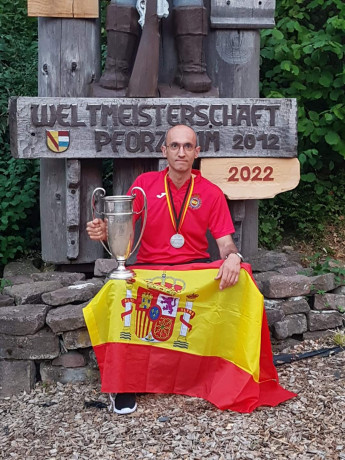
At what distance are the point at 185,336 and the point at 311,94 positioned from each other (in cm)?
270

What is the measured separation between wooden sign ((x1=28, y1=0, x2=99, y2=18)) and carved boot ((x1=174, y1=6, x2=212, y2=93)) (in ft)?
1.77

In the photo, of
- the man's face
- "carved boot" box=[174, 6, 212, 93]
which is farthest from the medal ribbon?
"carved boot" box=[174, 6, 212, 93]

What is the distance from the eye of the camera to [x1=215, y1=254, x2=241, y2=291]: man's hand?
3.21 metres

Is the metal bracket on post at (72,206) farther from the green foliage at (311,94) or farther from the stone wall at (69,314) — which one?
the green foliage at (311,94)

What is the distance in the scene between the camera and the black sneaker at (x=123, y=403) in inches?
126

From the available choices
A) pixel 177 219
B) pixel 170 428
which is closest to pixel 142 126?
pixel 177 219

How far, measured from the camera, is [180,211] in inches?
139

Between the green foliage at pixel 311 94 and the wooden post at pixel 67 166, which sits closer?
the wooden post at pixel 67 166

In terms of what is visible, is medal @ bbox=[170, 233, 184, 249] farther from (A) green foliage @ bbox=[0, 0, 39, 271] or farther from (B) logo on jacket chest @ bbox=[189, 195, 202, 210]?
(A) green foliage @ bbox=[0, 0, 39, 271]

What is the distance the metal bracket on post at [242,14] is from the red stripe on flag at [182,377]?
221 cm

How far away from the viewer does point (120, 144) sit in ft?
13.6

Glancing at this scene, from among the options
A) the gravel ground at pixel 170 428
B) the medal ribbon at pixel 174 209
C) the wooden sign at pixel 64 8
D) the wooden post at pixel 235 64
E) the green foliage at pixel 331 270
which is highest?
the wooden sign at pixel 64 8

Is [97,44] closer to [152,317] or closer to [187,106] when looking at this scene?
[187,106]

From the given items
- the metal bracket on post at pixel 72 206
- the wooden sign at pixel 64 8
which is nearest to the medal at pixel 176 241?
the metal bracket on post at pixel 72 206
